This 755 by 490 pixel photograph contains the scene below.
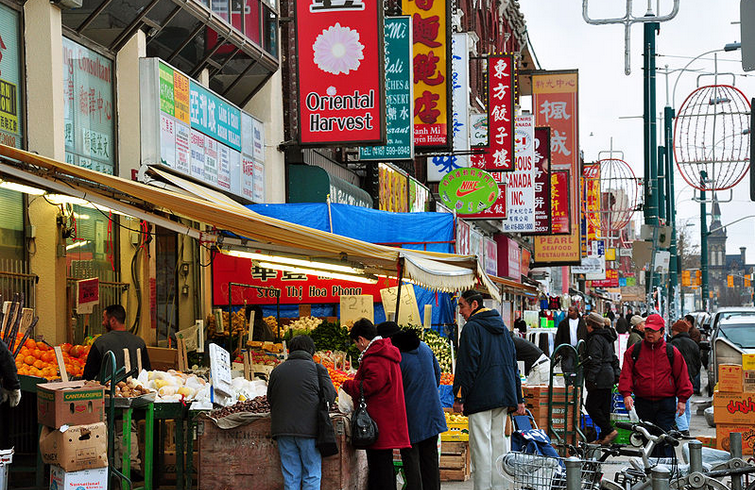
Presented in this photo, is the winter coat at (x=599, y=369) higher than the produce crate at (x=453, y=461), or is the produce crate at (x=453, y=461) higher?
the winter coat at (x=599, y=369)

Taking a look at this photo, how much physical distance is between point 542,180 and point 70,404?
25.3 metres

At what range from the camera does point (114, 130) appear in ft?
46.6

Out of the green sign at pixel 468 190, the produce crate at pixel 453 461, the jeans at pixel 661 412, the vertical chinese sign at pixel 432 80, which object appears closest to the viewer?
the jeans at pixel 661 412

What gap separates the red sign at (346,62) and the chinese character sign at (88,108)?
10.8ft

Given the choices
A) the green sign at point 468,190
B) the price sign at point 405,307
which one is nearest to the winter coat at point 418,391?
the price sign at point 405,307

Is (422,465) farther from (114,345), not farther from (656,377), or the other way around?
(114,345)

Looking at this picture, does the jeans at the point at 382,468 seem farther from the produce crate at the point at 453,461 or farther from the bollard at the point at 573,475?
the bollard at the point at 573,475

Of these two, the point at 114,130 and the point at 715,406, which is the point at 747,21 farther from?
the point at 114,130

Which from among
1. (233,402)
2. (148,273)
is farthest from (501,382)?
(148,273)

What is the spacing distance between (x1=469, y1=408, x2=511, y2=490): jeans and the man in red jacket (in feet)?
6.31

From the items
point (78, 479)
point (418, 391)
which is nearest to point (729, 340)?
point (418, 391)

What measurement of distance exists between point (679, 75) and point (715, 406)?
21467 mm

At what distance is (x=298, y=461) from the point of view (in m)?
9.17

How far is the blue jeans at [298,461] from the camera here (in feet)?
29.8
